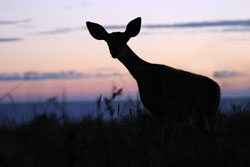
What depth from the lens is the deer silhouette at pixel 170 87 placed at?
6539 millimetres

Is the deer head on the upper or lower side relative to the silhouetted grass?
upper

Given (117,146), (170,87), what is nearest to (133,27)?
(170,87)

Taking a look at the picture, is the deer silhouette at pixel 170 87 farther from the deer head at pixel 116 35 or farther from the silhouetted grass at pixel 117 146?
the silhouetted grass at pixel 117 146

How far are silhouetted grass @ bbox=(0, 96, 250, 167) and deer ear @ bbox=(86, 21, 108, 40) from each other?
74.3 inches

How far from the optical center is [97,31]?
7.24 meters

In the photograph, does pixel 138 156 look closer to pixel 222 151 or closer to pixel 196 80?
pixel 222 151

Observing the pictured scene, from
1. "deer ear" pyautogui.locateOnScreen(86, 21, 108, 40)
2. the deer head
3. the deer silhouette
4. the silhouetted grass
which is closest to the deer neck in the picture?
the deer silhouette

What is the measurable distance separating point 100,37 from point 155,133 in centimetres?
246

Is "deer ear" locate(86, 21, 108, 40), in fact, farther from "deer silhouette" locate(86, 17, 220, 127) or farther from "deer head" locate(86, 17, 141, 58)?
"deer silhouette" locate(86, 17, 220, 127)

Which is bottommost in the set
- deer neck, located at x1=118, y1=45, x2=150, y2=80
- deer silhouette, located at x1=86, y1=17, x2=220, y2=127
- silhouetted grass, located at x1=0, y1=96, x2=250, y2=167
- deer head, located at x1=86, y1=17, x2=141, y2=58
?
silhouetted grass, located at x1=0, y1=96, x2=250, y2=167

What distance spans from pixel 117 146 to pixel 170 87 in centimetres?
196

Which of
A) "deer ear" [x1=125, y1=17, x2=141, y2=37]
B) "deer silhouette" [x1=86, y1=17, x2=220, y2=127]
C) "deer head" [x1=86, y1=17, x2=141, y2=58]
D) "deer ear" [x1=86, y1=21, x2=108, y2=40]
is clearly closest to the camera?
"deer silhouette" [x1=86, y1=17, x2=220, y2=127]

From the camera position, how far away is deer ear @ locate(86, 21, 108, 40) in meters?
7.19

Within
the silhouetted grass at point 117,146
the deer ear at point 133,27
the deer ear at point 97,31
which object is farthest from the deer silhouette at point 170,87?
the silhouetted grass at point 117,146
